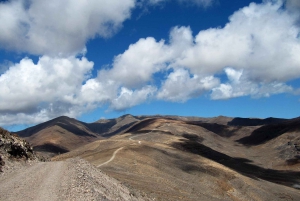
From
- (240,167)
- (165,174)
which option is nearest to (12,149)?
(165,174)

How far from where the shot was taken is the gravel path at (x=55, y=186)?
18623mm

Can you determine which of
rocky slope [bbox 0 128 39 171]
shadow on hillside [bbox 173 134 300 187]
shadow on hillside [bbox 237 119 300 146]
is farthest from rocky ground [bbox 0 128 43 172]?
shadow on hillside [bbox 237 119 300 146]

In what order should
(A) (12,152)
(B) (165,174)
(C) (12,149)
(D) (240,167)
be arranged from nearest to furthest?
1. (A) (12,152)
2. (C) (12,149)
3. (B) (165,174)
4. (D) (240,167)

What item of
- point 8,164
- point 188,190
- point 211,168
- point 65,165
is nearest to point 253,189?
point 211,168

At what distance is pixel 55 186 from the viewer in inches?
805

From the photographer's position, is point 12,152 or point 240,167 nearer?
point 12,152

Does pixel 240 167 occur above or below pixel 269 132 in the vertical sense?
below

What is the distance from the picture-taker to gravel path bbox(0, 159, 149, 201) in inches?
733

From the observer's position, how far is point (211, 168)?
207ft

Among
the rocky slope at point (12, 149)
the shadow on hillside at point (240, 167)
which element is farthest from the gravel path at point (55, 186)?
the shadow on hillside at point (240, 167)

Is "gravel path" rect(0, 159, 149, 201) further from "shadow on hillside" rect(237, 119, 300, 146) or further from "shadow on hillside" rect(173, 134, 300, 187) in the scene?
"shadow on hillside" rect(237, 119, 300, 146)

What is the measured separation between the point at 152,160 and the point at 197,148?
145 ft

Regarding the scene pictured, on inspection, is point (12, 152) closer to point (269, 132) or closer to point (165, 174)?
point (165, 174)

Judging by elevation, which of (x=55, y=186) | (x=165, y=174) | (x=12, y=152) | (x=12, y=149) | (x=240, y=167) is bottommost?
(x=240, y=167)
